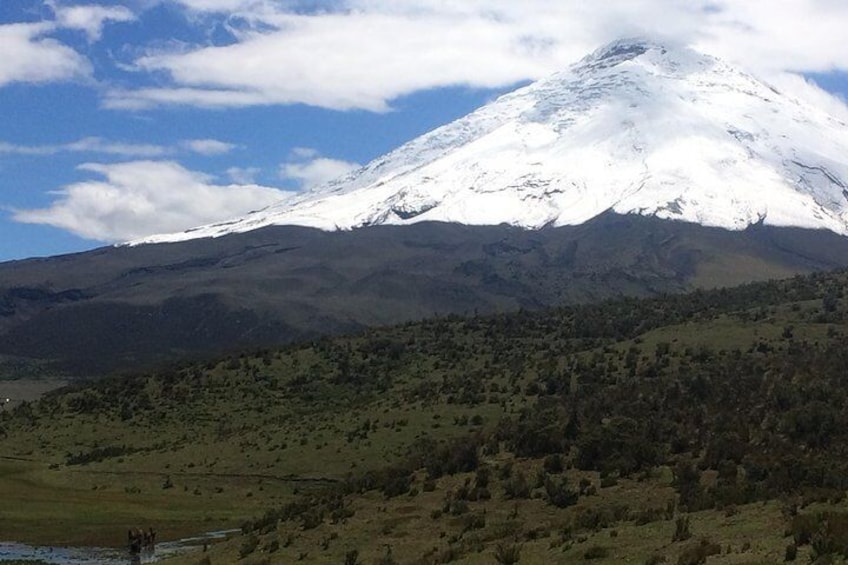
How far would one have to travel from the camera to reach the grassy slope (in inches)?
1182

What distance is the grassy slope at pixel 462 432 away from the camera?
30.0 metres

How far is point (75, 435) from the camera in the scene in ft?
253

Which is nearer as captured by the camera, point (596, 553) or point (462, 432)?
point (596, 553)

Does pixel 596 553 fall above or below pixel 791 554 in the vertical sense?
below

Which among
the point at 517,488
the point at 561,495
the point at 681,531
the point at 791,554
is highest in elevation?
the point at 791,554

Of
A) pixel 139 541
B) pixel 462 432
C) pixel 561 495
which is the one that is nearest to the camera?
pixel 561 495

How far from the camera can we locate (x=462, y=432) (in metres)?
58.9

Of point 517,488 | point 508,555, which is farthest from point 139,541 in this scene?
point 508,555

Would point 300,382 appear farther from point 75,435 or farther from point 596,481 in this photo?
point 596,481

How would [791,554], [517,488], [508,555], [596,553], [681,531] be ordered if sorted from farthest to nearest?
[517,488] → [508,555] → [681,531] → [596,553] → [791,554]

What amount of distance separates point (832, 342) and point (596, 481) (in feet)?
90.6

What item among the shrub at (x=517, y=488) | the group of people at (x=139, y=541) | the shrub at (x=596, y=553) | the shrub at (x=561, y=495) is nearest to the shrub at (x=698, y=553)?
the shrub at (x=596, y=553)

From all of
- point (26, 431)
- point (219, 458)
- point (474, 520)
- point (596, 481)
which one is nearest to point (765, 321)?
point (219, 458)

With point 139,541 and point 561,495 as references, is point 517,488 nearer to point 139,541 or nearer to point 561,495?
point 561,495
